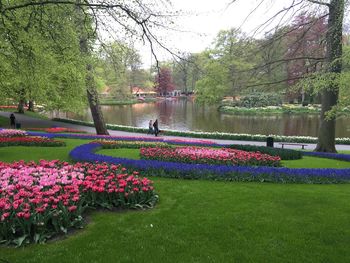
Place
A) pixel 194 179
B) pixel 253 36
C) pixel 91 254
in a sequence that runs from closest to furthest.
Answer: pixel 91 254, pixel 194 179, pixel 253 36

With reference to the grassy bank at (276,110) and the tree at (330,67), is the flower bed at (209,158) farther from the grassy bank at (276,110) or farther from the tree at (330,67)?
the grassy bank at (276,110)

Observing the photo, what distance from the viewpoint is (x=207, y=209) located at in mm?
5820

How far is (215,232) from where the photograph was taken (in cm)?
482

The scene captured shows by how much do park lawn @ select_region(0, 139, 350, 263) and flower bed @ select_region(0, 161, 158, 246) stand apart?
0.85 feet

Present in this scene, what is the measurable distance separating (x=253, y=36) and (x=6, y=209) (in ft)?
36.7

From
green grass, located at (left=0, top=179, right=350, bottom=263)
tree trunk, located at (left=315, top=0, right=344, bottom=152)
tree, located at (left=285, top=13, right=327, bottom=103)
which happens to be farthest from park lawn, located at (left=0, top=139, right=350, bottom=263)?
tree, located at (left=285, top=13, right=327, bottom=103)

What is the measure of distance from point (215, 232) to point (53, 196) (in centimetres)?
271

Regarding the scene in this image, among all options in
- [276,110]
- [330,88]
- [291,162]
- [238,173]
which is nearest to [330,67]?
[330,88]

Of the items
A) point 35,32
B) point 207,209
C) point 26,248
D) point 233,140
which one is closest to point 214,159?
point 207,209

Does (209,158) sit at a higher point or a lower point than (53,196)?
lower

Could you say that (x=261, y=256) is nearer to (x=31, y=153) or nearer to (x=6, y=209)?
(x=6, y=209)

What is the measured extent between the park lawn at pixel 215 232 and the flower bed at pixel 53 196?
0.26m

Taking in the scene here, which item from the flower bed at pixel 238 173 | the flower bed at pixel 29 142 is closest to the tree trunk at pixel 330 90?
the flower bed at pixel 238 173

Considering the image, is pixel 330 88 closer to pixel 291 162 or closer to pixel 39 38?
pixel 291 162
